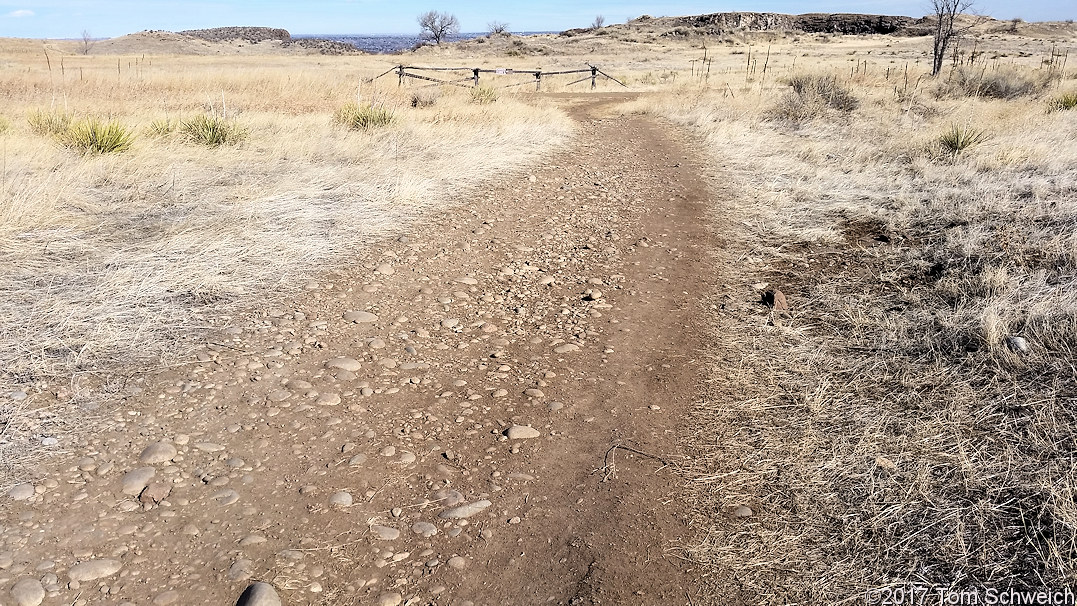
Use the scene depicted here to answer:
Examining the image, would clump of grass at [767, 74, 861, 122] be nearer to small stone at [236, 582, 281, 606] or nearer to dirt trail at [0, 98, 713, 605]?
dirt trail at [0, 98, 713, 605]

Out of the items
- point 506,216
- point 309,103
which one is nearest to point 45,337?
point 506,216

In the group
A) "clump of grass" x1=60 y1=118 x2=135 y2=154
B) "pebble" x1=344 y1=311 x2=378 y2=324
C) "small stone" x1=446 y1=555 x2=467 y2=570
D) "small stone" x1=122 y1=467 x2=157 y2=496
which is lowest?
"small stone" x1=446 y1=555 x2=467 y2=570

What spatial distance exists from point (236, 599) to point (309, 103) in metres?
13.9

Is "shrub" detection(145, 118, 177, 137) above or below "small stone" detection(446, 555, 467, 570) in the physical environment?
above

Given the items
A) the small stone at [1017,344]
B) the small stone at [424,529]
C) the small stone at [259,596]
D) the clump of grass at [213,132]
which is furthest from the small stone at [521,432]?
the clump of grass at [213,132]

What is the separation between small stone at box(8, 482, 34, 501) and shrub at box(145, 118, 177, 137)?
8.21 meters

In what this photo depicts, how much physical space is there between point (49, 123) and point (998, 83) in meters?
18.9

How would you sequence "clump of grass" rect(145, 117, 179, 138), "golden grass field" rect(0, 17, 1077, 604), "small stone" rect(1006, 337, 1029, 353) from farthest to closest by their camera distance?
"clump of grass" rect(145, 117, 179, 138) → "small stone" rect(1006, 337, 1029, 353) → "golden grass field" rect(0, 17, 1077, 604)

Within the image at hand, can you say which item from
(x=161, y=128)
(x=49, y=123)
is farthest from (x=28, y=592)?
(x=49, y=123)

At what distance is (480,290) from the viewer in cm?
485

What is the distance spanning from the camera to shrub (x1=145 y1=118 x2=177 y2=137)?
31.8 ft

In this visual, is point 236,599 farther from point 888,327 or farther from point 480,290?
point 888,327

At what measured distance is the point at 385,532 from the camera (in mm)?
2520

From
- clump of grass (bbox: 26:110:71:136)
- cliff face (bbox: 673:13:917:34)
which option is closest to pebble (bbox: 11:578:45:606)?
clump of grass (bbox: 26:110:71:136)
